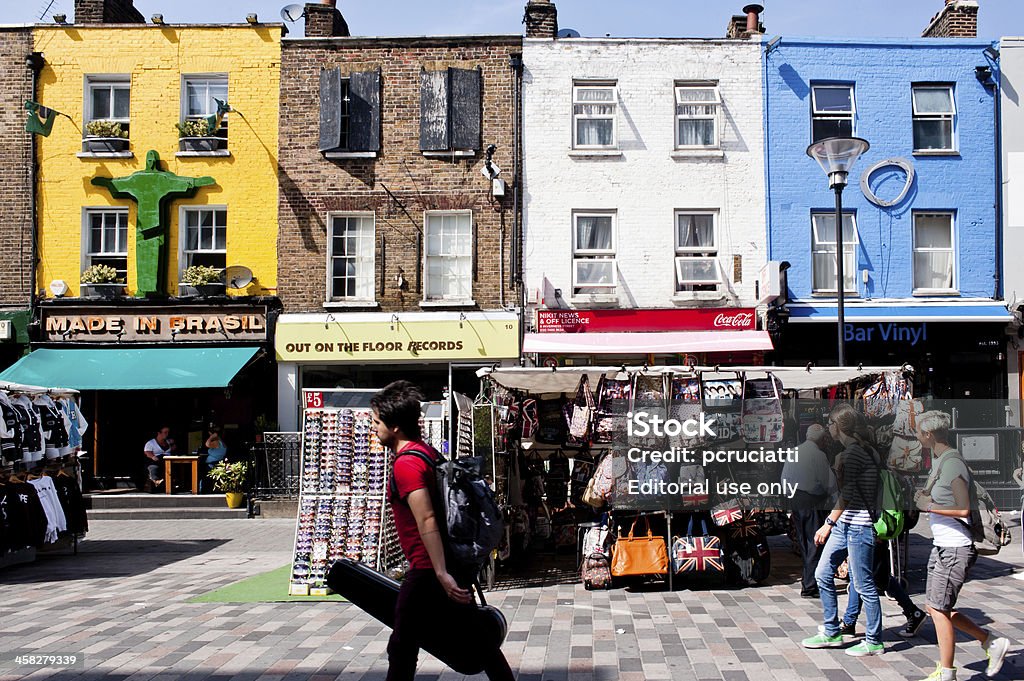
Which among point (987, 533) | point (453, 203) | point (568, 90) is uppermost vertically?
point (568, 90)

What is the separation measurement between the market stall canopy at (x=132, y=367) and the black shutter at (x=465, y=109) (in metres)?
6.00

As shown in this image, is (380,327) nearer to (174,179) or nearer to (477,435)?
(174,179)

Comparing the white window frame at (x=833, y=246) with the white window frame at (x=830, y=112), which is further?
the white window frame at (x=830, y=112)

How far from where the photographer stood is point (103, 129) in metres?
18.3

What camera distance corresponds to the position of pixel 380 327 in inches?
703

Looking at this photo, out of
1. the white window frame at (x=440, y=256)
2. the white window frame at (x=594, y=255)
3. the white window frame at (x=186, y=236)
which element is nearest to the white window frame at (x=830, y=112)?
the white window frame at (x=594, y=255)

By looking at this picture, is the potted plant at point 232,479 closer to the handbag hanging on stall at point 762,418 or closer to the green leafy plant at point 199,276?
the green leafy plant at point 199,276

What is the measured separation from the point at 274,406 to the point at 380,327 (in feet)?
9.14

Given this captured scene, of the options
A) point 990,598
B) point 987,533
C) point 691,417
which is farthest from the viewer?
point 691,417

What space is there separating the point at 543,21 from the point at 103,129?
30.9 ft

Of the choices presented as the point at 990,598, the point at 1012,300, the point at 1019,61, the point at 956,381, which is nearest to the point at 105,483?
the point at 990,598

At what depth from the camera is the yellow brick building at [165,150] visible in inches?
721

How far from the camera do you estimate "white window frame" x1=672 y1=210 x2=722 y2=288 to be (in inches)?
710

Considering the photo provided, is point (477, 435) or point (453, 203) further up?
point (453, 203)
